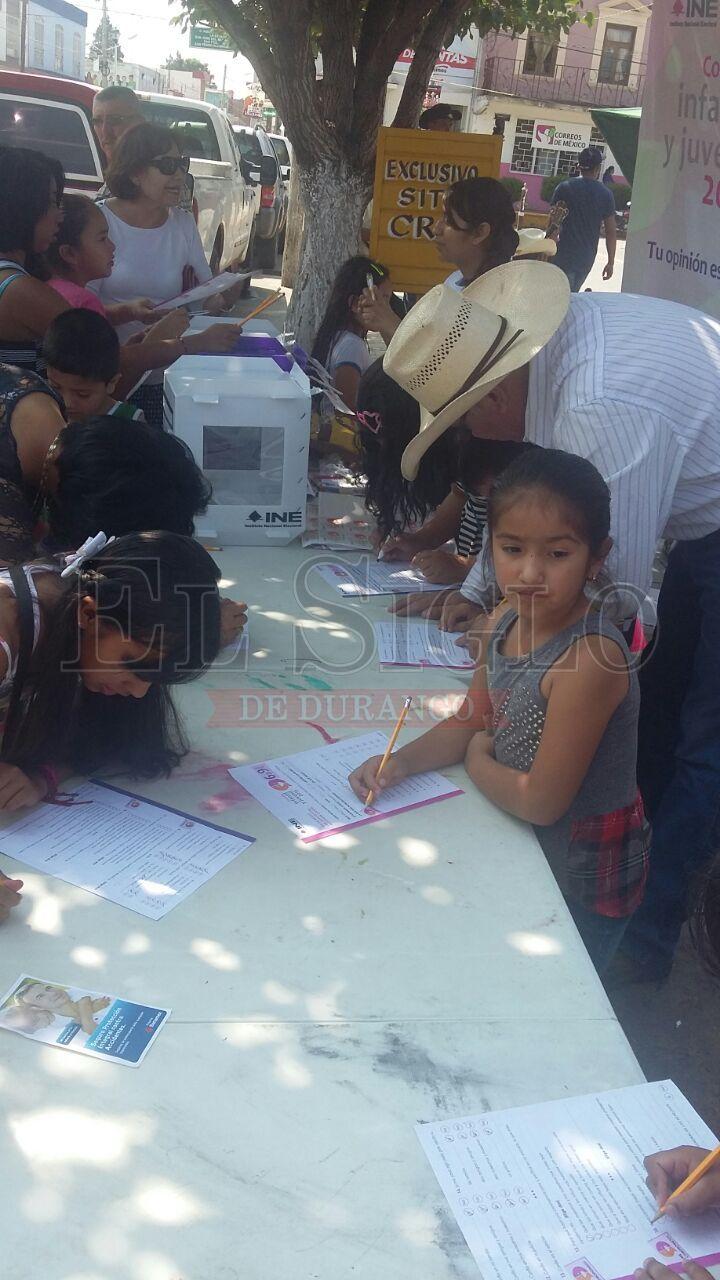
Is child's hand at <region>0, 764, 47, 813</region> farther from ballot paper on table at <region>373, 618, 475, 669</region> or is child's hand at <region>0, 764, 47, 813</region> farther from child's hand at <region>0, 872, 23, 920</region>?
ballot paper on table at <region>373, 618, 475, 669</region>

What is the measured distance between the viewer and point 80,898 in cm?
142

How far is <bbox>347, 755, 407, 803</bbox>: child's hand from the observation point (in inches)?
67.1

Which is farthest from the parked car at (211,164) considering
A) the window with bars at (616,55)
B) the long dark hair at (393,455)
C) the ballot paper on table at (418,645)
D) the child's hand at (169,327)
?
the window with bars at (616,55)

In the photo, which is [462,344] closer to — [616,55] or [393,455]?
[393,455]

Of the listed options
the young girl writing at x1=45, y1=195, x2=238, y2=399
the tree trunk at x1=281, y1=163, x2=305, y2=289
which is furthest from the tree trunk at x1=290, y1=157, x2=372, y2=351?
the tree trunk at x1=281, y1=163, x2=305, y2=289

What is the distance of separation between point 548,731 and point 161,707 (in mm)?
648

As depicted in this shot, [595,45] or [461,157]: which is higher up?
[595,45]

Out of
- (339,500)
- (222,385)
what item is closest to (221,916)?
(222,385)

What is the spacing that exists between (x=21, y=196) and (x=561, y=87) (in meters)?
33.3

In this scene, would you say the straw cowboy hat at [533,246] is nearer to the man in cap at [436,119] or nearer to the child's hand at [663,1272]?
the man in cap at [436,119]

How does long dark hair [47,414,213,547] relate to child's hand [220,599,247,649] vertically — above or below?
above

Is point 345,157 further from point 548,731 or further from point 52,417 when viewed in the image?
point 548,731

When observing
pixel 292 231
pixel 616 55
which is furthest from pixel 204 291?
pixel 616 55

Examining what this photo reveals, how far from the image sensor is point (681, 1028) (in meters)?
2.31
